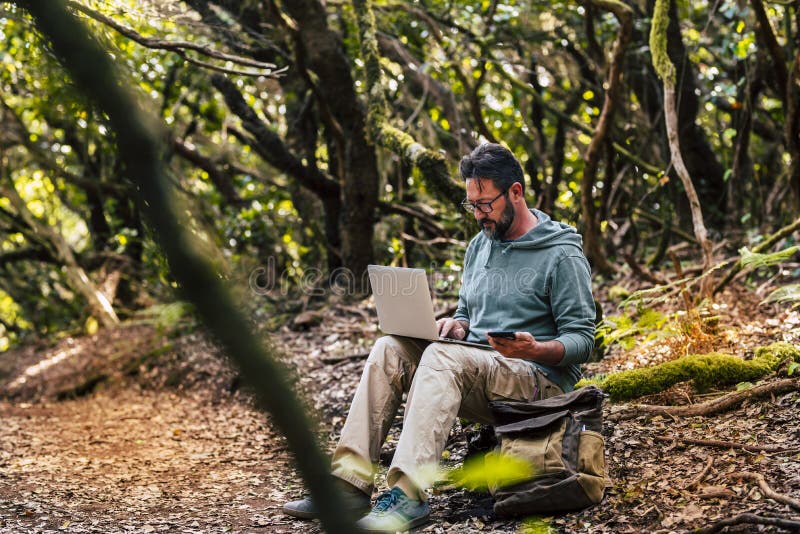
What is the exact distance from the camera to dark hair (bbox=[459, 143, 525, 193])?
3633 millimetres

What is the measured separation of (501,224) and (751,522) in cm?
165

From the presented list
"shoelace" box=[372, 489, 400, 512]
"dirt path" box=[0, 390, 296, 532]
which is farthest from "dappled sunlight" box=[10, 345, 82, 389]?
"shoelace" box=[372, 489, 400, 512]

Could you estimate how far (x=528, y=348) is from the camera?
3.14 meters

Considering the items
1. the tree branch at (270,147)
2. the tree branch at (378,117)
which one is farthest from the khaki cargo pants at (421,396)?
the tree branch at (270,147)

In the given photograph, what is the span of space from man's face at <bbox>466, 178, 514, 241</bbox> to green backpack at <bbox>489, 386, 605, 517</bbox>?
885 mm

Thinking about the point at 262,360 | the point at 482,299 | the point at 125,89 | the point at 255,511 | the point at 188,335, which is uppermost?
the point at 125,89

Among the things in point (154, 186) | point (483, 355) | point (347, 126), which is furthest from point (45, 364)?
point (154, 186)

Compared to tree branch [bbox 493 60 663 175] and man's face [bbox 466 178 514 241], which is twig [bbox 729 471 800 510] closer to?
man's face [bbox 466 178 514 241]

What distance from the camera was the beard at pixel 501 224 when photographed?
3.62 metres

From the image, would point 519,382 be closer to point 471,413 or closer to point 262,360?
point 471,413

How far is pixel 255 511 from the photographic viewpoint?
378 cm

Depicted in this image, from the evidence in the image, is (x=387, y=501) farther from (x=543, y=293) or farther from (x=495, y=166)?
(x=495, y=166)

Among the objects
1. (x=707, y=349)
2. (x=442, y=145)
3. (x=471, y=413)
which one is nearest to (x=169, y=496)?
(x=471, y=413)

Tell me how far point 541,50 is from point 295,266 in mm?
4124
